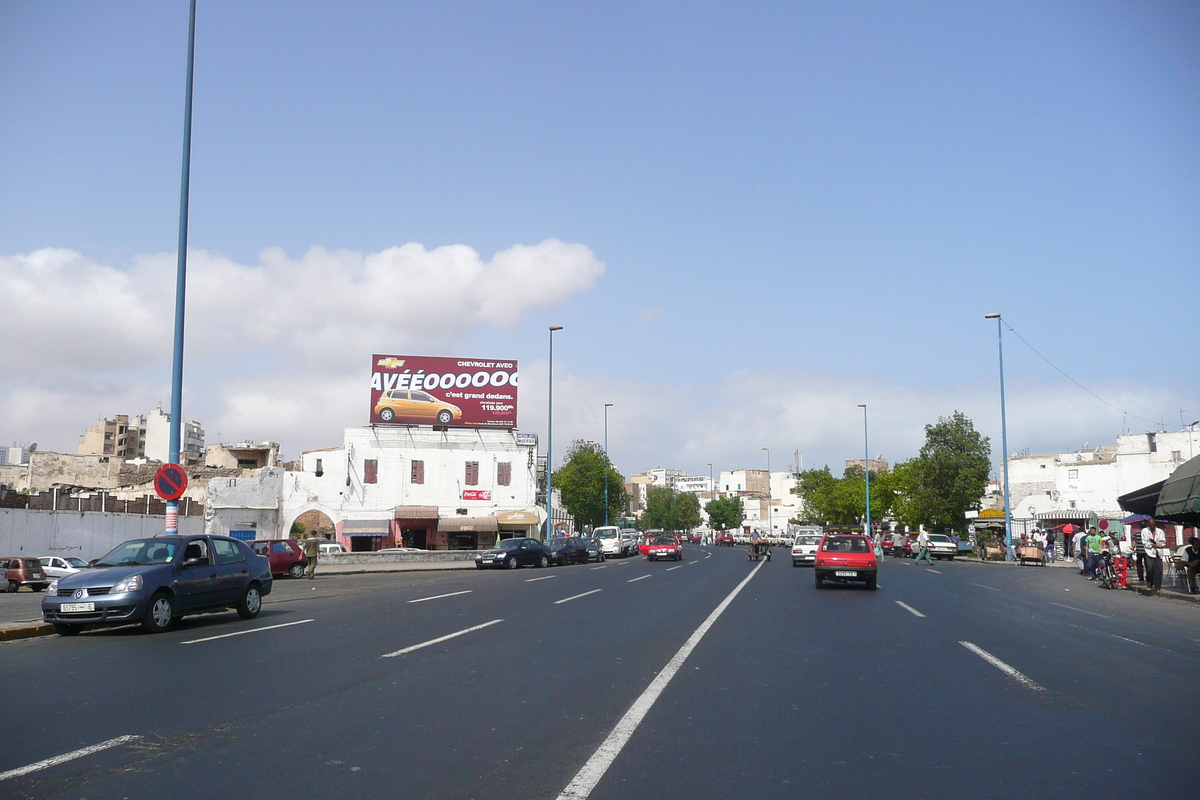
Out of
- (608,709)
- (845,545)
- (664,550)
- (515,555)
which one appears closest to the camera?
(608,709)

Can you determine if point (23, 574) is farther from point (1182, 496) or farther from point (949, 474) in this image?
point (949, 474)

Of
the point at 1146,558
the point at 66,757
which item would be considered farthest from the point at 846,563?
the point at 66,757

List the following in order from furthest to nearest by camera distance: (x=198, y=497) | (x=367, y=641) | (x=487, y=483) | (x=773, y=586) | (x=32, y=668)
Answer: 1. (x=487, y=483)
2. (x=198, y=497)
3. (x=773, y=586)
4. (x=367, y=641)
5. (x=32, y=668)

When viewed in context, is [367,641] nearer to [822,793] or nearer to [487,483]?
[822,793]

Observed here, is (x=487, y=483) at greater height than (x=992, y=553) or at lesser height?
greater

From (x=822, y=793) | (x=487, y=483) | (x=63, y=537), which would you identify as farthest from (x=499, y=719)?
(x=487, y=483)

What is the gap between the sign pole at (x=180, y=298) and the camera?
1883 cm

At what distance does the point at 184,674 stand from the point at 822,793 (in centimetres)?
743

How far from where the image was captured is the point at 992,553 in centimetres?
5219

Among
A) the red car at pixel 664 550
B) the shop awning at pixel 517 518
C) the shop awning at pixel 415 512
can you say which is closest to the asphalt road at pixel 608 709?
the red car at pixel 664 550

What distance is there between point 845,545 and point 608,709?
17.3 m

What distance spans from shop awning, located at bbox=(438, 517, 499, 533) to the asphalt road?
4777cm

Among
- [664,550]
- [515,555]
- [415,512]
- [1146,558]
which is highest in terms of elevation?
[415,512]

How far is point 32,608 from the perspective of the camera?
1919 cm
